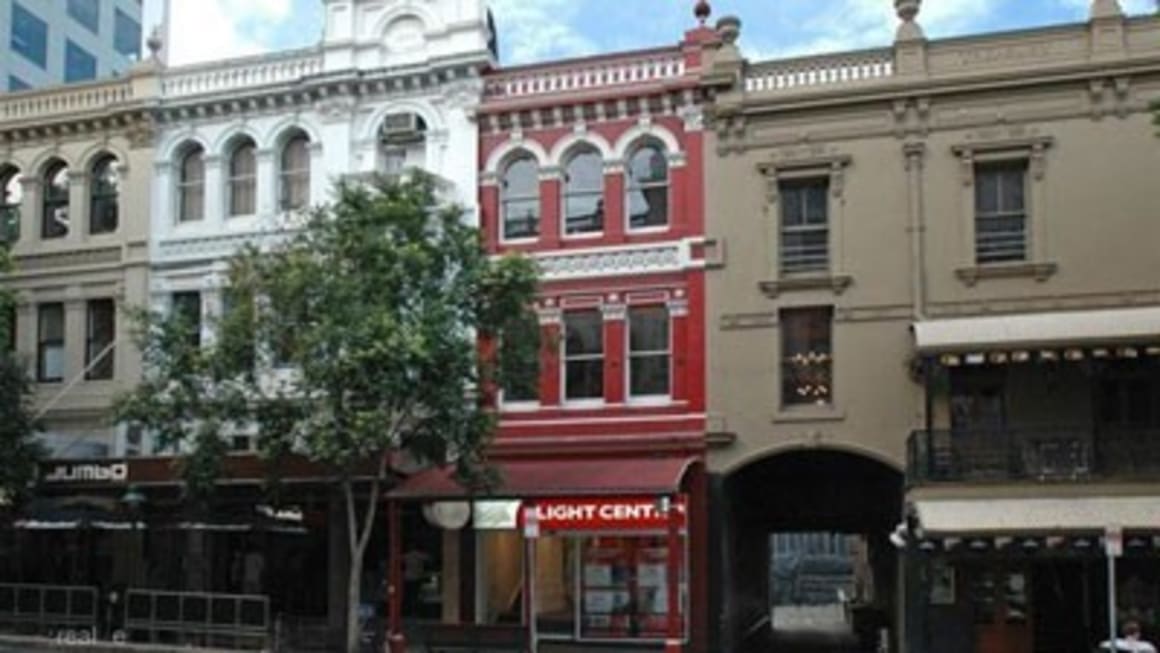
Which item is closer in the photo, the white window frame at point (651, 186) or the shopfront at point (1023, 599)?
the shopfront at point (1023, 599)

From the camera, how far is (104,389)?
106 ft

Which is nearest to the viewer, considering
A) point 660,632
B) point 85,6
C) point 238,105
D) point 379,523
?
point 660,632

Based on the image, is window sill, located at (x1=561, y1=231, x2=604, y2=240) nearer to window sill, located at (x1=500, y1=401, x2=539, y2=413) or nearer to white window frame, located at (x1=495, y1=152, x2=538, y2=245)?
white window frame, located at (x1=495, y1=152, x2=538, y2=245)

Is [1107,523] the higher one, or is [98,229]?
[98,229]

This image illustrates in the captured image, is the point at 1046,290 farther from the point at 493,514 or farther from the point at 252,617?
the point at 252,617

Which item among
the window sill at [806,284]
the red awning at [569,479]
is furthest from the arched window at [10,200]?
the window sill at [806,284]

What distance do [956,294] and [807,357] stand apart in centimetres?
296

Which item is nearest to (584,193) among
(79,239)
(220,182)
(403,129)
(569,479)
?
(403,129)

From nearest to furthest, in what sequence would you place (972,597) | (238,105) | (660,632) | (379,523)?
(972,597) < (660,632) < (379,523) < (238,105)

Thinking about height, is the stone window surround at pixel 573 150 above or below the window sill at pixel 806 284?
above

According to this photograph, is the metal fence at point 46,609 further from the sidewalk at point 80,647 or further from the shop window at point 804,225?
the shop window at point 804,225

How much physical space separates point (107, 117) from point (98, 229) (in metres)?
2.54

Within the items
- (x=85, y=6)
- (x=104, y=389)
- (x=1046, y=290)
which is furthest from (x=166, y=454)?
(x=85, y=6)

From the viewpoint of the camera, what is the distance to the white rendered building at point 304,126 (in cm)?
3039
